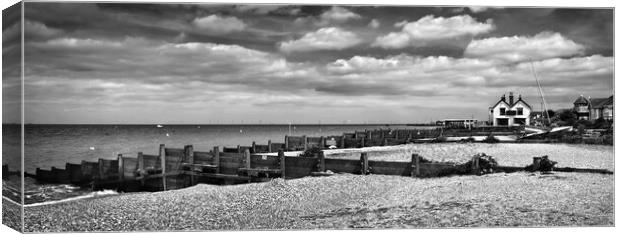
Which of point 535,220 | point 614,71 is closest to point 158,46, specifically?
point 535,220

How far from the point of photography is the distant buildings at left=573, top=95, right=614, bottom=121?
10.5 metres

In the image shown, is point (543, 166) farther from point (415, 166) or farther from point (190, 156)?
point (190, 156)

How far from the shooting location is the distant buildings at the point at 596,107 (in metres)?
10.5

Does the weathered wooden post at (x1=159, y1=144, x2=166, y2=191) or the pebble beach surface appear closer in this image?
the pebble beach surface

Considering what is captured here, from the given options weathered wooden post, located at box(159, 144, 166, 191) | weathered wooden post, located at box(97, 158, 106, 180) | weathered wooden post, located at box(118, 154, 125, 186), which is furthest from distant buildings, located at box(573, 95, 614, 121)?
weathered wooden post, located at box(97, 158, 106, 180)

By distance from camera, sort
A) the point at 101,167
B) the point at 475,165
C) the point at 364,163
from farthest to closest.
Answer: the point at 101,167 → the point at 364,163 → the point at 475,165

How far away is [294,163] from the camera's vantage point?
13.2 metres

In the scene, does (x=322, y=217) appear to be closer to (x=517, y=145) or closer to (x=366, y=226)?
(x=366, y=226)

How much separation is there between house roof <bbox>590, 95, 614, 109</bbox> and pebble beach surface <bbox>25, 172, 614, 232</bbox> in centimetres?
134

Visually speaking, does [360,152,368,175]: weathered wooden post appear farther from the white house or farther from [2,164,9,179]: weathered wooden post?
[2,164,9,179]: weathered wooden post

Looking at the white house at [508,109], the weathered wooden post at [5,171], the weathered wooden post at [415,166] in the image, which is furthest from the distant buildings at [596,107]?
the weathered wooden post at [5,171]

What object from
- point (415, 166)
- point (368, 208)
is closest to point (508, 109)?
point (415, 166)

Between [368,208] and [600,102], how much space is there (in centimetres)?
484

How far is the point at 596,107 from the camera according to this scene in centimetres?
1090
